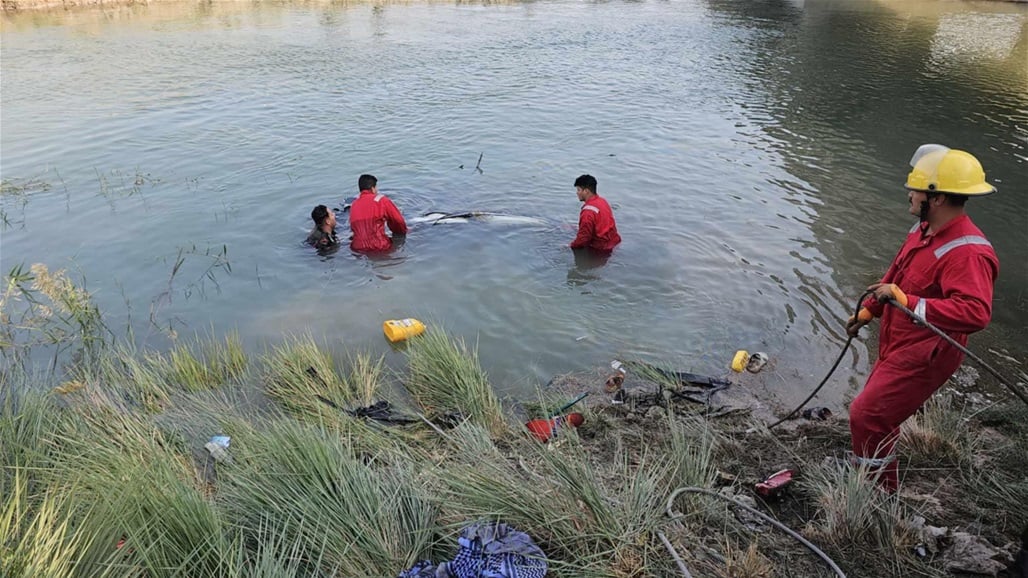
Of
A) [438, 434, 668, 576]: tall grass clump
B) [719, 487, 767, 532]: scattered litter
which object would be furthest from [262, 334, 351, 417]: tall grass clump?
[719, 487, 767, 532]: scattered litter

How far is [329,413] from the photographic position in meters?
4.99

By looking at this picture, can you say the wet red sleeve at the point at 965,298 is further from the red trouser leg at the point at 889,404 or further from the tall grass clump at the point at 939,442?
the tall grass clump at the point at 939,442

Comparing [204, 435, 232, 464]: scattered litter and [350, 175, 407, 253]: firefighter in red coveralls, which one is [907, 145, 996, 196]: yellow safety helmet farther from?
[350, 175, 407, 253]: firefighter in red coveralls

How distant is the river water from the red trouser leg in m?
2.02

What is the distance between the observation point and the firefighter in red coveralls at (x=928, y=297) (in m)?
3.40

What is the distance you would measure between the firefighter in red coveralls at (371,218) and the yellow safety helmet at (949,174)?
23.0 feet

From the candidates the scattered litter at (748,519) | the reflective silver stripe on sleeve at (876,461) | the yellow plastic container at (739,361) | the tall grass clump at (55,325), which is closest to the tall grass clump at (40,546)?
the scattered litter at (748,519)

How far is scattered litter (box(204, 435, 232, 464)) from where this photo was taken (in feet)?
14.1

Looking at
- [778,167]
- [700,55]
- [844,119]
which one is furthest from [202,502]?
[700,55]

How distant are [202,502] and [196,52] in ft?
82.8

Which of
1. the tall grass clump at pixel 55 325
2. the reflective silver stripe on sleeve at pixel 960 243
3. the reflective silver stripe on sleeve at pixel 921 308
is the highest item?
the reflective silver stripe on sleeve at pixel 960 243

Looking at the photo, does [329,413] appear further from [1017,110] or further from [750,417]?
[1017,110]

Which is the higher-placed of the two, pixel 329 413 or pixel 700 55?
pixel 700 55

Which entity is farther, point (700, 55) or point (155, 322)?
point (700, 55)
